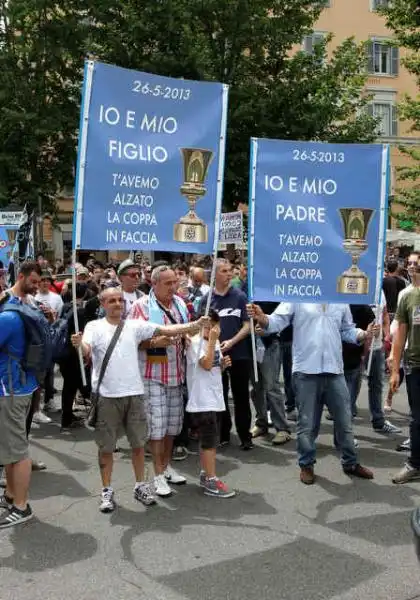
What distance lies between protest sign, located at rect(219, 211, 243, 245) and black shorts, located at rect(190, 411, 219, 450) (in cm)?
937

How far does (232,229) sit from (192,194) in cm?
981

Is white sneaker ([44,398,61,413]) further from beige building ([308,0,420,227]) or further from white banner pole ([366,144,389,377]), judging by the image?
beige building ([308,0,420,227])

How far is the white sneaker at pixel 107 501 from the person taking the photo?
16.6 ft

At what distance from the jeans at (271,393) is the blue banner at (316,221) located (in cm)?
205

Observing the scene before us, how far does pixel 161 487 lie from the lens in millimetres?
5391

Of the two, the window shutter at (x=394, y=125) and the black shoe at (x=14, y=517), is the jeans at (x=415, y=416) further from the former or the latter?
the window shutter at (x=394, y=125)

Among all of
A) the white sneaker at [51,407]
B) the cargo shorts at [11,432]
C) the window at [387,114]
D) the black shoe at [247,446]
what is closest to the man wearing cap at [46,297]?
the white sneaker at [51,407]

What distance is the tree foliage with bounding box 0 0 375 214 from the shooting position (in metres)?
19.6

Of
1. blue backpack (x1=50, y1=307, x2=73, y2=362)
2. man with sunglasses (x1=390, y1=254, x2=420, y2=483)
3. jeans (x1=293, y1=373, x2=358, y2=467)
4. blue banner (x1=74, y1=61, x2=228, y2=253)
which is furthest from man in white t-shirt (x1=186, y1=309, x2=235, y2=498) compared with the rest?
blue backpack (x1=50, y1=307, x2=73, y2=362)

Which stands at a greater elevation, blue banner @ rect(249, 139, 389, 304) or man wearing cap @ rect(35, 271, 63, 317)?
blue banner @ rect(249, 139, 389, 304)

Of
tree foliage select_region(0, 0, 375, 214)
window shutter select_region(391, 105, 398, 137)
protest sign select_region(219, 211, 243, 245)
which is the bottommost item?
protest sign select_region(219, 211, 243, 245)

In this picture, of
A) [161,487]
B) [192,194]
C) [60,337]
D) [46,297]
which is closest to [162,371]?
[161,487]

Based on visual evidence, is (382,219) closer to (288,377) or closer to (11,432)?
(11,432)

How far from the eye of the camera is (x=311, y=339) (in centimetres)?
573
